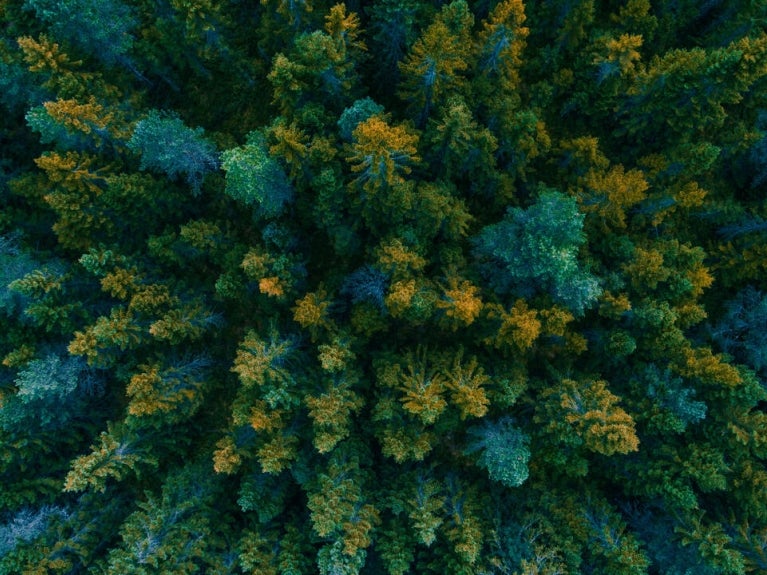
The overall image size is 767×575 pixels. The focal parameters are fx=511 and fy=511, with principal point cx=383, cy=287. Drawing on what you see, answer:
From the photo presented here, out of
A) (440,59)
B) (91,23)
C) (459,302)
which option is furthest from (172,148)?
(459,302)

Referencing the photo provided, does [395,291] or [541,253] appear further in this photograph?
[395,291]

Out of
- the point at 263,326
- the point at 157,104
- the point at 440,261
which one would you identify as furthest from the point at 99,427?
the point at 440,261

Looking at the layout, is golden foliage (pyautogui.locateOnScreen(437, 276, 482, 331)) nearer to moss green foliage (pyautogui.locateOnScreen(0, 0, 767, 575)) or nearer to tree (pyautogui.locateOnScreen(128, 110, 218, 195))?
moss green foliage (pyautogui.locateOnScreen(0, 0, 767, 575))

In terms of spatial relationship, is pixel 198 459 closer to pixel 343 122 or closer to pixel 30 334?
pixel 30 334

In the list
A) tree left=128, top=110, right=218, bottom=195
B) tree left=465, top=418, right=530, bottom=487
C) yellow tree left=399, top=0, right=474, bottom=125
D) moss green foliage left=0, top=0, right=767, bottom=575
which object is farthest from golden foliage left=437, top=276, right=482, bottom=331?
tree left=128, top=110, right=218, bottom=195

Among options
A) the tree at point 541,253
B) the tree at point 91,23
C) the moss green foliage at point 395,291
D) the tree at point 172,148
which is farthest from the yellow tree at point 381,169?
the tree at point 91,23

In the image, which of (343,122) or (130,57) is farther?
(130,57)

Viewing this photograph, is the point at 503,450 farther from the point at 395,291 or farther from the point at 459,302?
the point at 395,291

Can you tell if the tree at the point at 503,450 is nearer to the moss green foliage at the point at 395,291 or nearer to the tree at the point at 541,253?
the moss green foliage at the point at 395,291
